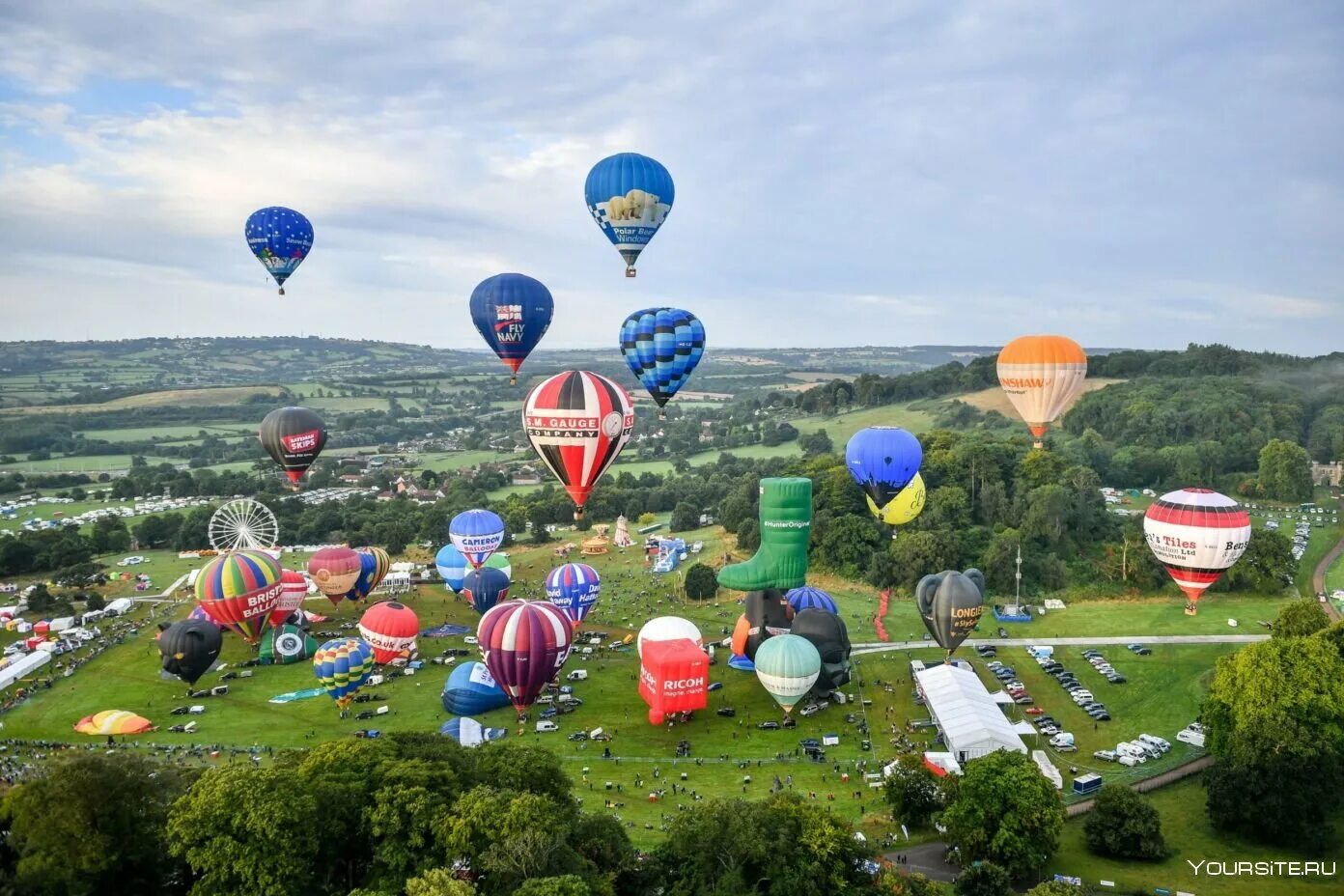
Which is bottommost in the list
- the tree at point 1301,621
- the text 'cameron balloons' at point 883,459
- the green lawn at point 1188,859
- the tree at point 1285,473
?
the green lawn at point 1188,859

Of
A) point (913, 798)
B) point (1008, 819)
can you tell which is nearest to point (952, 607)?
point (913, 798)

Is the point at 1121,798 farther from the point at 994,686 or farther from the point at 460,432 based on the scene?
the point at 460,432

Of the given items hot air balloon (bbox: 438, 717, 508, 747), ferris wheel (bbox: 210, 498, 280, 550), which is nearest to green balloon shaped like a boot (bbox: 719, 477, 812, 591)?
hot air balloon (bbox: 438, 717, 508, 747)

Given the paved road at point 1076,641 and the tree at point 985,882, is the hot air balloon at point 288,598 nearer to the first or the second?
the paved road at point 1076,641

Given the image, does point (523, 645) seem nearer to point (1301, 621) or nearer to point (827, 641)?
point (827, 641)

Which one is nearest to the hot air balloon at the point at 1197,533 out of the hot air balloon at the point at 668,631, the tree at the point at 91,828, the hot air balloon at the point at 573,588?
the hot air balloon at the point at 668,631

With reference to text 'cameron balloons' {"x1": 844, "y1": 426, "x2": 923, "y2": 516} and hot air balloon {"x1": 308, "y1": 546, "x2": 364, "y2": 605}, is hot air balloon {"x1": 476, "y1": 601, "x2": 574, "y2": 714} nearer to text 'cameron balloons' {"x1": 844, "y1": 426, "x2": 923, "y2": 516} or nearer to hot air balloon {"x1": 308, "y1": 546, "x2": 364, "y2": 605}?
text 'cameron balloons' {"x1": 844, "y1": 426, "x2": 923, "y2": 516}
